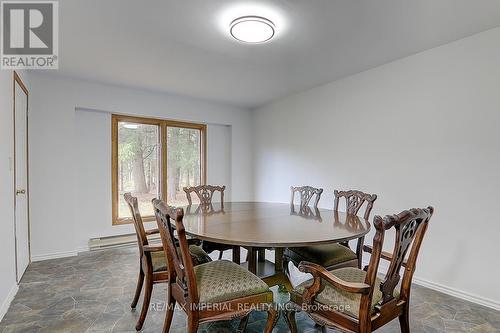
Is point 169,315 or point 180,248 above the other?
point 180,248

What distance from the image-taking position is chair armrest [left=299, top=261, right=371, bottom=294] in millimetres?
1324

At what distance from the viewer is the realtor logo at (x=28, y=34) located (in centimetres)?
211

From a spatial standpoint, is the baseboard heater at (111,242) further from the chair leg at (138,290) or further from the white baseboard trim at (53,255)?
the chair leg at (138,290)

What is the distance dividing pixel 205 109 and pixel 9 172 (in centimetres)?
304

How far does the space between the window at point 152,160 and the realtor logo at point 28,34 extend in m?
1.35

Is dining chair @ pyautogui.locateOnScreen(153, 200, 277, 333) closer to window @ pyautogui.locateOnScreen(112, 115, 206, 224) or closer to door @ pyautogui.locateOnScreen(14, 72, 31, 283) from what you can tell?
door @ pyautogui.locateOnScreen(14, 72, 31, 283)

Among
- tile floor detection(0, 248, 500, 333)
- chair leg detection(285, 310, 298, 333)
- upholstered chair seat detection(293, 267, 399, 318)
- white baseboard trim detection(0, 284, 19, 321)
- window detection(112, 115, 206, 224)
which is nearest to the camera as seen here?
upholstered chair seat detection(293, 267, 399, 318)

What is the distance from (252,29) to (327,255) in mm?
1960

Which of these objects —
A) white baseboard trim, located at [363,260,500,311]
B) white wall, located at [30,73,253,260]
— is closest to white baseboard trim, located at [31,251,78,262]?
white wall, located at [30,73,253,260]

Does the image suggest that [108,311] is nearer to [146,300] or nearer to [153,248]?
[146,300]

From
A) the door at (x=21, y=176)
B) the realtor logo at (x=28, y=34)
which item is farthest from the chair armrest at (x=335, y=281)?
the door at (x=21, y=176)

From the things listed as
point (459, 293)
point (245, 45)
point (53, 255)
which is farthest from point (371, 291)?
point (53, 255)

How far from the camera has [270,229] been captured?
6.12 ft

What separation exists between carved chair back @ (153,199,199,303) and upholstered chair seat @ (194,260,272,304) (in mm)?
87
